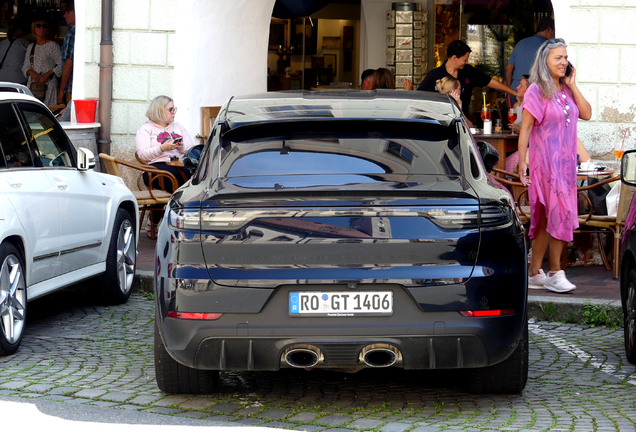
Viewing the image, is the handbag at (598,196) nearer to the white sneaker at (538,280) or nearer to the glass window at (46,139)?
the white sneaker at (538,280)

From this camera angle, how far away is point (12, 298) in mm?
5891

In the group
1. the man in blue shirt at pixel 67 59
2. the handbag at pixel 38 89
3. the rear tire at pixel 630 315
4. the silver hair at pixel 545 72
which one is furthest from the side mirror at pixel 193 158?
the handbag at pixel 38 89

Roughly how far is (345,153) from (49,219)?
256cm

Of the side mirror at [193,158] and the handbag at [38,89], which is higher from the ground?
the handbag at [38,89]

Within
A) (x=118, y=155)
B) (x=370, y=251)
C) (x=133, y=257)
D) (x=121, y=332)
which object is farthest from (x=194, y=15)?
(x=370, y=251)

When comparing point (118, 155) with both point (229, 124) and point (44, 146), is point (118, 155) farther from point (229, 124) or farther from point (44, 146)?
point (229, 124)

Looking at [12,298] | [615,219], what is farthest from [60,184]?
[615,219]

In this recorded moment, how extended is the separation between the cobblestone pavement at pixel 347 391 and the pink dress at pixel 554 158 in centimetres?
117

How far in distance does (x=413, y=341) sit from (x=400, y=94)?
1.81 meters

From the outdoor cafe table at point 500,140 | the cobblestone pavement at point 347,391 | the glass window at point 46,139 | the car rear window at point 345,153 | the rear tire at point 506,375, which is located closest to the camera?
the cobblestone pavement at point 347,391

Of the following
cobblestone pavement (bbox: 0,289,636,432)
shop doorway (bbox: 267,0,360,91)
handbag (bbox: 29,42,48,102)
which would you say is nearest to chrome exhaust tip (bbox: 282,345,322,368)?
cobblestone pavement (bbox: 0,289,636,432)

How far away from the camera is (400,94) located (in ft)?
18.4

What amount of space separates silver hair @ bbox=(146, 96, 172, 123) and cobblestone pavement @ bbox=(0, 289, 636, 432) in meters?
4.57

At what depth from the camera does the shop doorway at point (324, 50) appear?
1842 centimetres
